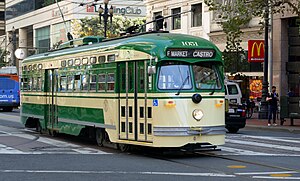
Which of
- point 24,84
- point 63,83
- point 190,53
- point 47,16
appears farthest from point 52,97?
point 47,16

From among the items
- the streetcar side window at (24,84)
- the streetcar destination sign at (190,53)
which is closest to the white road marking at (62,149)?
the streetcar destination sign at (190,53)

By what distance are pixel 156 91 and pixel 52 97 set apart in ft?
23.3

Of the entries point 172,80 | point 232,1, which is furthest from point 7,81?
point 172,80

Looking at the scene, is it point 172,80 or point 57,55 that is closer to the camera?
point 172,80

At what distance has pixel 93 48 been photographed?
17859 millimetres

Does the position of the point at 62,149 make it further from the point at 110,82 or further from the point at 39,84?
the point at 39,84

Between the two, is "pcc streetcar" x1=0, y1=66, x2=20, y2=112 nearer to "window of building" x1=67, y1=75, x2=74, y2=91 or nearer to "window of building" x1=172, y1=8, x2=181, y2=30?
"window of building" x1=172, y1=8, x2=181, y2=30

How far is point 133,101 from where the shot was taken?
1553cm

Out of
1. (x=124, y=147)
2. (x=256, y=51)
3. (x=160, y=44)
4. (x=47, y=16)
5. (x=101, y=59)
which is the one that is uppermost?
(x=47, y=16)

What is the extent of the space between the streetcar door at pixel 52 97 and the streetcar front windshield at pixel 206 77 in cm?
692

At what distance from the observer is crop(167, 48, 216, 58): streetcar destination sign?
1495 cm

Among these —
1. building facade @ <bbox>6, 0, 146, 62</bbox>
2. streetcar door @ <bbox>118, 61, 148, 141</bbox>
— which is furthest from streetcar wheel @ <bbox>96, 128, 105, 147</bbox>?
building facade @ <bbox>6, 0, 146, 62</bbox>

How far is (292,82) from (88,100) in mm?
22229

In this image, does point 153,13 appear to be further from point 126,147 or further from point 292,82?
point 126,147
